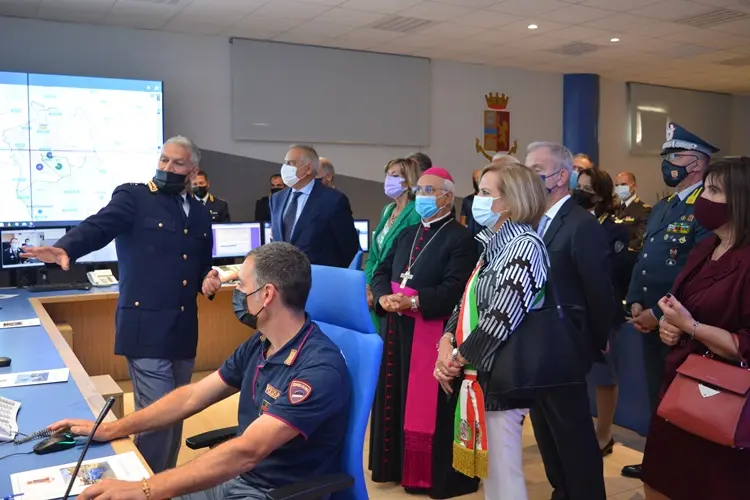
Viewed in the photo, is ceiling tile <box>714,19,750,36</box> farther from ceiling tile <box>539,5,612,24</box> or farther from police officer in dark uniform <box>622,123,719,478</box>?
police officer in dark uniform <box>622,123,719,478</box>

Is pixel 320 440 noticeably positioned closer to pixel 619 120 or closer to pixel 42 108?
pixel 42 108

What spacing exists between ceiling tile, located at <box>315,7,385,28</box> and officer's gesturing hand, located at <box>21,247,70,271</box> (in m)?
4.57

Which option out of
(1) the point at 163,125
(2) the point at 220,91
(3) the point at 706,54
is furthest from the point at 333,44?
(3) the point at 706,54

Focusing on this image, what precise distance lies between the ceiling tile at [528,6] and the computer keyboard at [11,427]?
→ 5.62 m

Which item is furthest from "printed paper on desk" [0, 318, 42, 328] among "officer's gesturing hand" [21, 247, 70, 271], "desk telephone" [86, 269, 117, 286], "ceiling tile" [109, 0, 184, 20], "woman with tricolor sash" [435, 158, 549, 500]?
"ceiling tile" [109, 0, 184, 20]

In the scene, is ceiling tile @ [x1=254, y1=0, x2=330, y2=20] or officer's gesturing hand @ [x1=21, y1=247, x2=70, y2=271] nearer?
officer's gesturing hand @ [x1=21, y1=247, x2=70, y2=271]

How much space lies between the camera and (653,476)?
2420 mm

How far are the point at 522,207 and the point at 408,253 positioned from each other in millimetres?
996

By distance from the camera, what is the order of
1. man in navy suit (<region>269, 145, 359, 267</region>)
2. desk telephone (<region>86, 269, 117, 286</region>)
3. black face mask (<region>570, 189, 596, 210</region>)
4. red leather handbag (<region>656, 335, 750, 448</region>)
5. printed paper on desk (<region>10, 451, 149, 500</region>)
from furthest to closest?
desk telephone (<region>86, 269, 117, 286</region>) < man in navy suit (<region>269, 145, 359, 267</region>) < black face mask (<region>570, 189, 596, 210</region>) < red leather handbag (<region>656, 335, 750, 448</region>) < printed paper on desk (<region>10, 451, 149, 500</region>)

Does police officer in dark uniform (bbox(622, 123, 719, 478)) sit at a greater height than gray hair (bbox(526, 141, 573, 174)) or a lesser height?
lesser

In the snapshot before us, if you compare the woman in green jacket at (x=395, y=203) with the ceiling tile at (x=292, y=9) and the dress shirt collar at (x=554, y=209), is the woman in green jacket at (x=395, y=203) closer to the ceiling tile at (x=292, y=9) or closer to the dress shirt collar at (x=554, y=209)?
the dress shirt collar at (x=554, y=209)

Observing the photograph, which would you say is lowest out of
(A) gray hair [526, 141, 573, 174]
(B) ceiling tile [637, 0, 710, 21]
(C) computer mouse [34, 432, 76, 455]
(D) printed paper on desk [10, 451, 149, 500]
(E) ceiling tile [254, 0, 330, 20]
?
(D) printed paper on desk [10, 451, 149, 500]

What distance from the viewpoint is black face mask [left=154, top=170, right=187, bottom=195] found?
2.89 m

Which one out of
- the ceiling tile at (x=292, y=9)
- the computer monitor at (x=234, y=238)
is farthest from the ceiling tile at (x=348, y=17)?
the computer monitor at (x=234, y=238)
